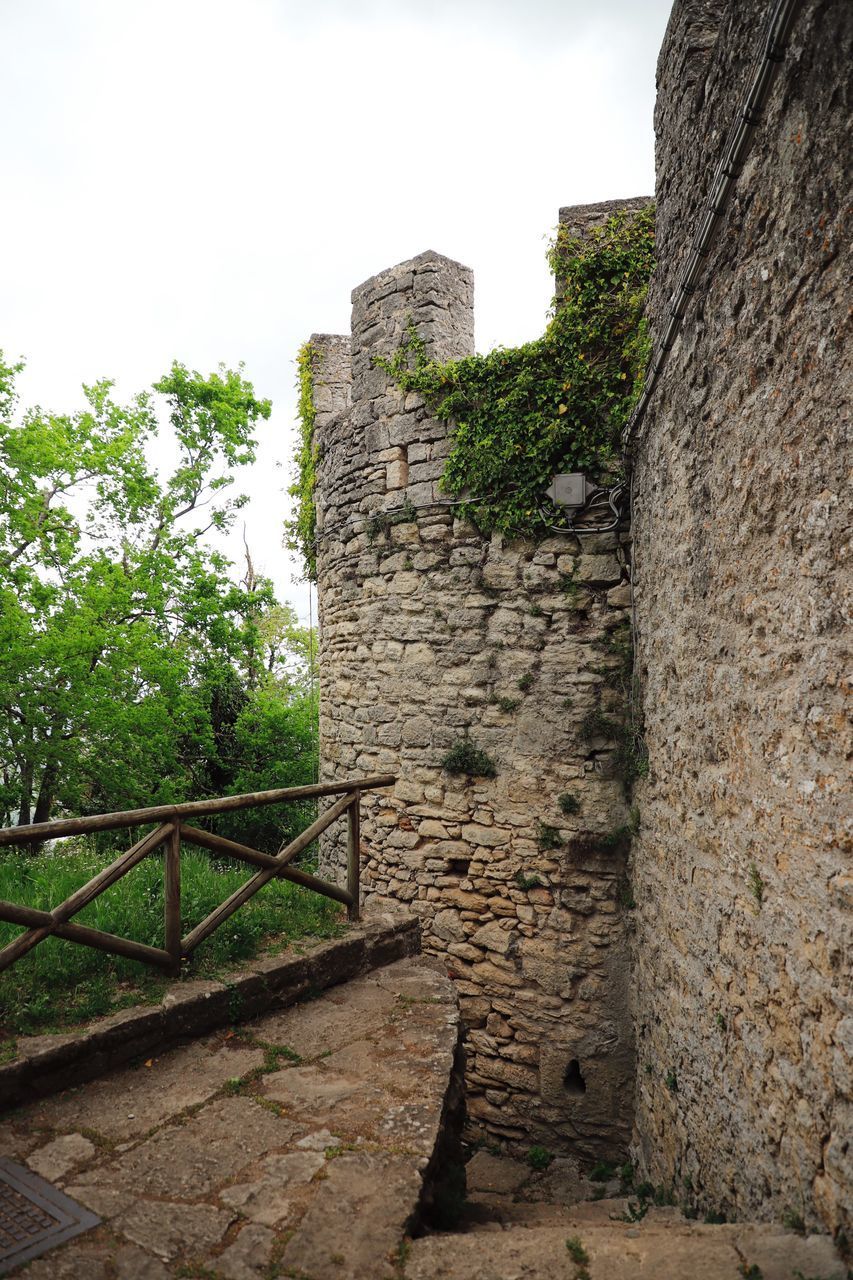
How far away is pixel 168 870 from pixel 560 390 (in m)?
3.67

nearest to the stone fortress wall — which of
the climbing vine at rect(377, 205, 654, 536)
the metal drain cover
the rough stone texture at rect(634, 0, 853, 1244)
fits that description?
the rough stone texture at rect(634, 0, 853, 1244)

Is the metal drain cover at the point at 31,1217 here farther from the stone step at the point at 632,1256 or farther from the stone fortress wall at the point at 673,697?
the stone fortress wall at the point at 673,697

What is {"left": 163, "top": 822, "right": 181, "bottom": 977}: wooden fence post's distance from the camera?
10.3 ft

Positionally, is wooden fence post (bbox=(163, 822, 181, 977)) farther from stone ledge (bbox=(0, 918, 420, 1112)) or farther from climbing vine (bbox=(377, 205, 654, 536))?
climbing vine (bbox=(377, 205, 654, 536))

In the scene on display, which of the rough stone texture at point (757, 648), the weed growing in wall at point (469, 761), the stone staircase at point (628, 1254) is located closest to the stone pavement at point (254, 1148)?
the stone staircase at point (628, 1254)

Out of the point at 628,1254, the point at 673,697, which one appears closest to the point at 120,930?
the point at 628,1254

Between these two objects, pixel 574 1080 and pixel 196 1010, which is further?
pixel 574 1080

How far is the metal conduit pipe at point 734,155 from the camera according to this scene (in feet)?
6.82

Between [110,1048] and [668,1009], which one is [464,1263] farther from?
[668,1009]

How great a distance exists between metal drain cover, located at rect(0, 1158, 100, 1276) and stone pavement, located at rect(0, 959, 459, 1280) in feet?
0.12

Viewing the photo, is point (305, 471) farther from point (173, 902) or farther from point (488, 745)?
point (173, 902)

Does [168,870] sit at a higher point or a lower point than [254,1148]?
higher

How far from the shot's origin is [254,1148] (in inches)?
89.9

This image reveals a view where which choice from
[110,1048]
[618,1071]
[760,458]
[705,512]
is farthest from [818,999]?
[618,1071]
